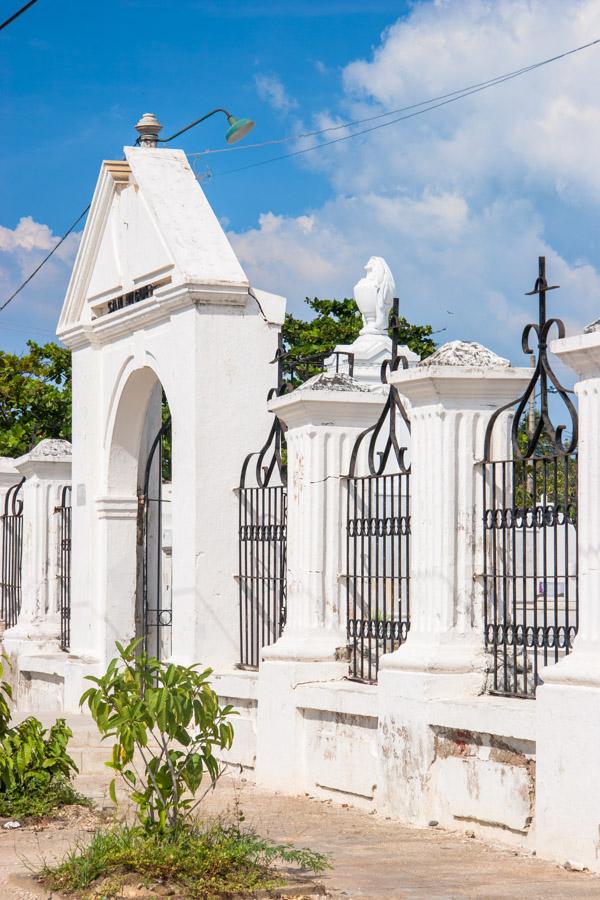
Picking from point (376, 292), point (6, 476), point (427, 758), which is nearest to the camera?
point (427, 758)

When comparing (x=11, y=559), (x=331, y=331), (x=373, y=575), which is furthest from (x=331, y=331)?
(x=373, y=575)

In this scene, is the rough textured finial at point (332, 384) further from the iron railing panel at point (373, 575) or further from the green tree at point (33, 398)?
the green tree at point (33, 398)

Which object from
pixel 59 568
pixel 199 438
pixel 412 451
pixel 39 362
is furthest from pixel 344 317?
pixel 412 451

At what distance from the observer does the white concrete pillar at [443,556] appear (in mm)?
7746

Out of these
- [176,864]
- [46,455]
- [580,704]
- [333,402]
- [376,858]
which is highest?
[333,402]

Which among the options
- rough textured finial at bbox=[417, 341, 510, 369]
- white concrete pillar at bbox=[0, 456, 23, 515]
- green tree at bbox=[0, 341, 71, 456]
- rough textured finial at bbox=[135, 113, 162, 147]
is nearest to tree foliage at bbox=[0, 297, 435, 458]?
green tree at bbox=[0, 341, 71, 456]

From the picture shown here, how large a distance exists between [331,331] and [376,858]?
18351mm

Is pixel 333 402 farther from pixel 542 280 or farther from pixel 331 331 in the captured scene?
pixel 331 331

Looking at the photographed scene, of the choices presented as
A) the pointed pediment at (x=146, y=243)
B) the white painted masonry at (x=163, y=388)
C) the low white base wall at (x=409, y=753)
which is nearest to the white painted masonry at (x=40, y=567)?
the white painted masonry at (x=163, y=388)

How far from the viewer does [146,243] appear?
1151cm

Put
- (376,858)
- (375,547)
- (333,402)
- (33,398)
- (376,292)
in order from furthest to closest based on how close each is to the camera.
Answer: (33,398), (376,292), (333,402), (375,547), (376,858)

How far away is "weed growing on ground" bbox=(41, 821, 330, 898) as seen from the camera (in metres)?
5.51

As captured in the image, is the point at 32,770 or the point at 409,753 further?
the point at 32,770

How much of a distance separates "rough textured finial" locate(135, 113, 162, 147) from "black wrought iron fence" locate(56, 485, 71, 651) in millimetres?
3551
